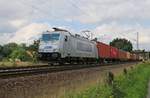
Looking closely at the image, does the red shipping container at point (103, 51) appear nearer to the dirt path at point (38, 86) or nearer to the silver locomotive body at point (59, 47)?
the silver locomotive body at point (59, 47)

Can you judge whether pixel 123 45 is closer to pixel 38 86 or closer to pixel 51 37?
pixel 51 37

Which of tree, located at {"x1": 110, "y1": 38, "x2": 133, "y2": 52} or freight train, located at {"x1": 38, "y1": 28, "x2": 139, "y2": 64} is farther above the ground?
tree, located at {"x1": 110, "y1": 38, "x2": 133, "y2": 52}

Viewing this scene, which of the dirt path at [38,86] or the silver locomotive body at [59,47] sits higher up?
the silver locomotive body at [59,47]

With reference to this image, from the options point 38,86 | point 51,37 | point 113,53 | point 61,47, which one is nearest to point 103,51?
point 113,53

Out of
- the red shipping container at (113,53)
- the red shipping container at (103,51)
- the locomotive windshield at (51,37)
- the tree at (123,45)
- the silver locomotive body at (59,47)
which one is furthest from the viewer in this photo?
the tree at (123,45)

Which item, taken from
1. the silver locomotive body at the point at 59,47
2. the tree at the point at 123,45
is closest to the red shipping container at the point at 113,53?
the silver locomotive body at the point at 59,47

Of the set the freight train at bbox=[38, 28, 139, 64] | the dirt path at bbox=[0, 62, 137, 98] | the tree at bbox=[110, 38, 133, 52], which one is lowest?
the dirt path at bbox=[0, 62, 137, 98]

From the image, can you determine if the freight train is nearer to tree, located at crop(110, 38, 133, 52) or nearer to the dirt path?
the dirt path

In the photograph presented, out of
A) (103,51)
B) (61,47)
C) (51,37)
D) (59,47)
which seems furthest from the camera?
(103,51)

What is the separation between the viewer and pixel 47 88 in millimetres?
14461

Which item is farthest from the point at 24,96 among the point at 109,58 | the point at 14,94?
the point at 109,58

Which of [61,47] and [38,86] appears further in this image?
[61,47]

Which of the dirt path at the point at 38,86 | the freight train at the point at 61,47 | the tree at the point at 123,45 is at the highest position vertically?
the tree at the point at 123,45

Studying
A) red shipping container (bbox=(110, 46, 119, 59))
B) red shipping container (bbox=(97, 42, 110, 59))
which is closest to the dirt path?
red shipping container (bbox=(97, 42, 110, 59))
